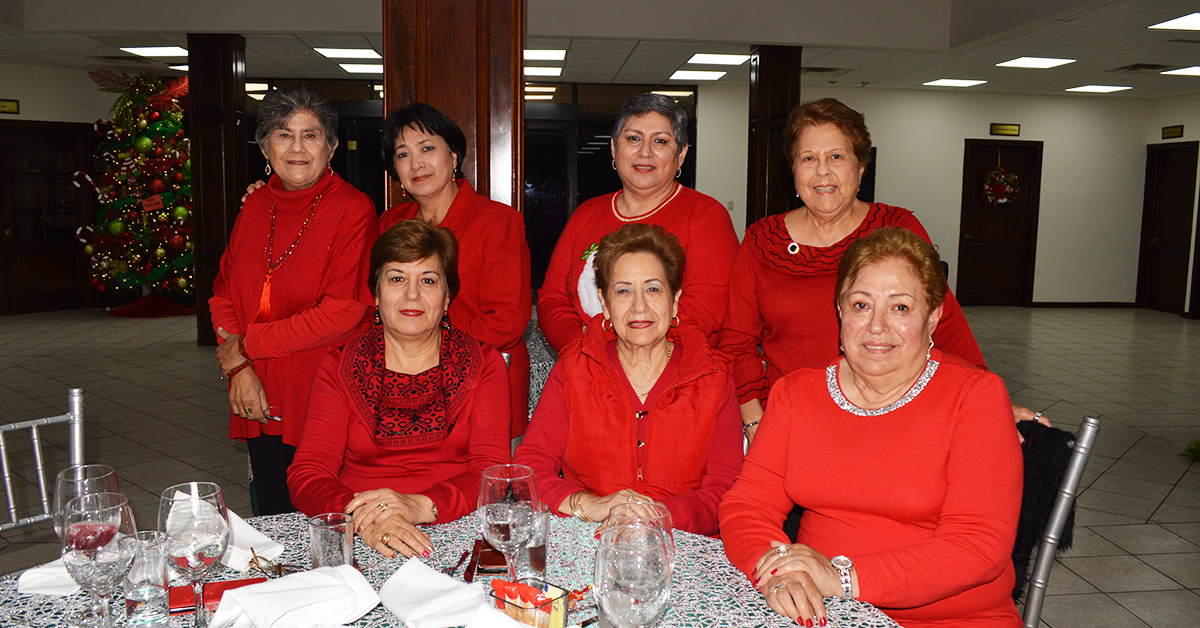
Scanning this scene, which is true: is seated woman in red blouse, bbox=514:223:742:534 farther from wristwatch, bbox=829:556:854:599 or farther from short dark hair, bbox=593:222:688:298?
wristwatch, bbox=829:556:854:599

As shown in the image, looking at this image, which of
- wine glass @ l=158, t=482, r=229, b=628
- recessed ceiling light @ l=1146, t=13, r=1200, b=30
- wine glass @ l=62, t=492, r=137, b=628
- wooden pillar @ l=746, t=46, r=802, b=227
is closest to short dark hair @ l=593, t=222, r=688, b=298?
wine glass @ l=158, t=482, r=229, b=628

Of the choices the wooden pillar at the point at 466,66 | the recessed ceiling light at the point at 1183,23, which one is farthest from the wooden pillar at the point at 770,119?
the wooden pillar at the point at 466,66

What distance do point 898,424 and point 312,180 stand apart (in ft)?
6.29

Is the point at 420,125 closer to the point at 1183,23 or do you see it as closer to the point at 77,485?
the point at 77,485

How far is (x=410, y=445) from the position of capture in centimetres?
203

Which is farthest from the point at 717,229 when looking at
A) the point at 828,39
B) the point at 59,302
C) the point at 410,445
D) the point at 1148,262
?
the point at 1148,262

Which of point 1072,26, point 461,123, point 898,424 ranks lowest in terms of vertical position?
point 898,424

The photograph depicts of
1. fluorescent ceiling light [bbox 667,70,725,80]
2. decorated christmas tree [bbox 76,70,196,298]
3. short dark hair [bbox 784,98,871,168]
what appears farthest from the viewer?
fluorescent ceiling light [bbox 667,70,725,80]

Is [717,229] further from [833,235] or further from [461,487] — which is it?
[461,487]

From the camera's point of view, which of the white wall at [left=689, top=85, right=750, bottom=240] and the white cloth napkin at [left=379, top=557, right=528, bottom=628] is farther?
the white wall at [left=689, top=85, right=750, bottom=240]

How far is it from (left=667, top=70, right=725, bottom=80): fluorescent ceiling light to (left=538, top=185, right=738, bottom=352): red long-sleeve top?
27.7ft

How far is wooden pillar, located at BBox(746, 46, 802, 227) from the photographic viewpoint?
8734mm

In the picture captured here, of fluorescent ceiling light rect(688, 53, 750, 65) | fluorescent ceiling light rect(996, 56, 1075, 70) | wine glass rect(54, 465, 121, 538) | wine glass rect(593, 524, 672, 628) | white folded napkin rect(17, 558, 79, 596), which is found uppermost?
fluorescent ceiling light rect(996, 56, 1075, 70)

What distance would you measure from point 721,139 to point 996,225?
187 inches
